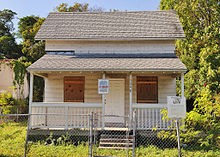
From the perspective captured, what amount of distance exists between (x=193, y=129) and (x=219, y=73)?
24.6ft

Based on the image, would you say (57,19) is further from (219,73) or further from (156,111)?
(219,73)

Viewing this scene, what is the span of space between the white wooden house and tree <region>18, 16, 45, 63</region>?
28.6 feet

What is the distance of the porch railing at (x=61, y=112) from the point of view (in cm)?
1119

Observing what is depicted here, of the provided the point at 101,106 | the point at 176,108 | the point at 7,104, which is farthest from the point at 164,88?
the point at 7,104

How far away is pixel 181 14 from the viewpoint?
1678 centimetres

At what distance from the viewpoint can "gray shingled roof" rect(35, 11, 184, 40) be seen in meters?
14.1

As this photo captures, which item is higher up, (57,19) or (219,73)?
(57,19)

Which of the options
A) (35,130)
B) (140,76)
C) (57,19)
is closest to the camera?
(35,130)

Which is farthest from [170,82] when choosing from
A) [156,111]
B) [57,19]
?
[57,19]

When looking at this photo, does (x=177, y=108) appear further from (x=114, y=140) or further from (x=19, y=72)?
(x=19, y=72)

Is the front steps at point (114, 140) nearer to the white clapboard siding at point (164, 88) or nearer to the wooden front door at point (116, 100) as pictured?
the wooden front door at point (116, 100)

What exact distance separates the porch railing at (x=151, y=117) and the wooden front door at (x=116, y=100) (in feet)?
5.39

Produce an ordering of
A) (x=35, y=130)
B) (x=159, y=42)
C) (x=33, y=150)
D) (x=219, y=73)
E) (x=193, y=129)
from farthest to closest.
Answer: (x=219, y=73) → (x=159, y=42) → (x=35, y=130) → (x=33, y=150) → (x=193, y=129)

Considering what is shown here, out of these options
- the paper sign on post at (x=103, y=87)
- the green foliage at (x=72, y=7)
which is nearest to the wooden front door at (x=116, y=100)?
the paper sign on post at (x=103, y=87)
